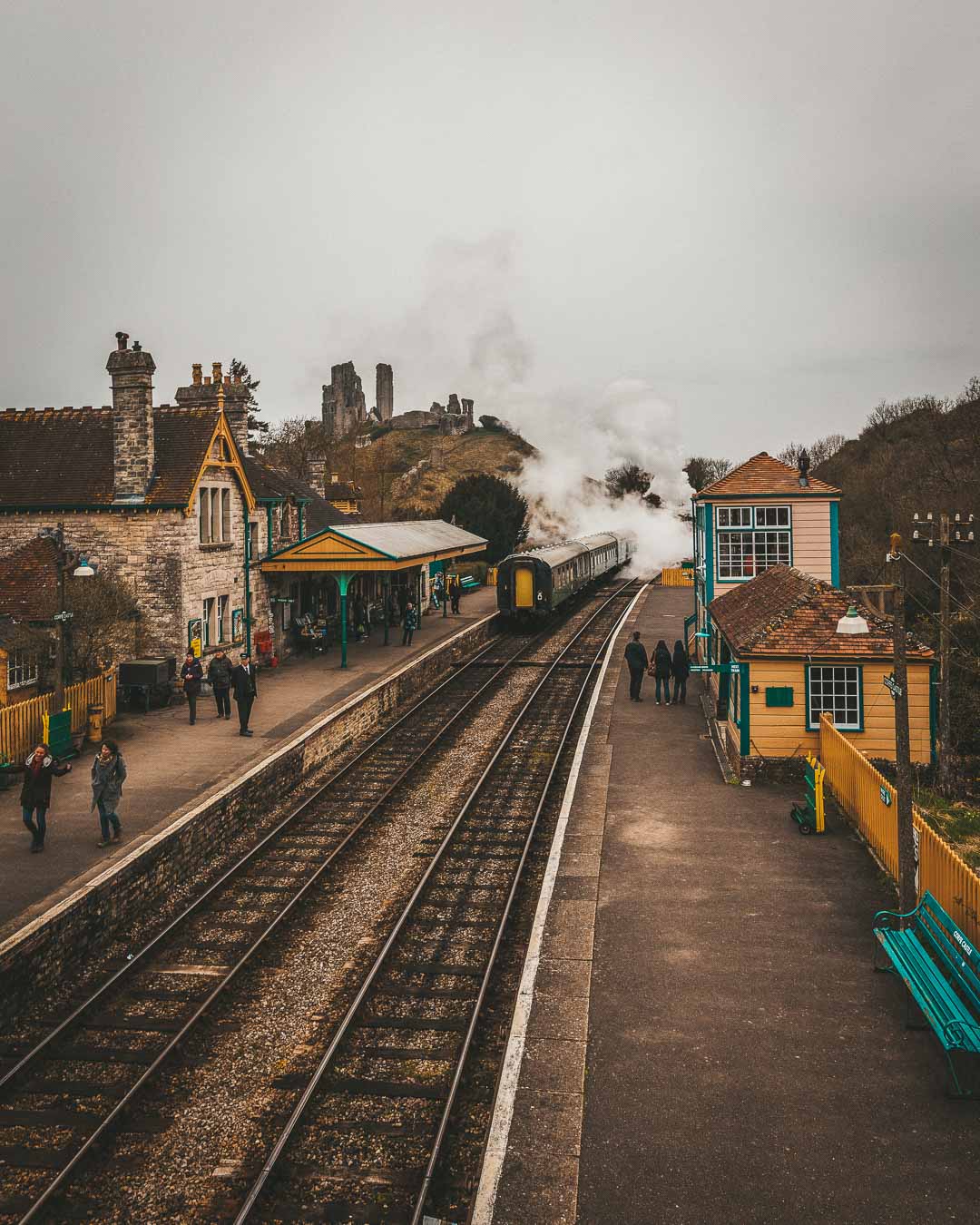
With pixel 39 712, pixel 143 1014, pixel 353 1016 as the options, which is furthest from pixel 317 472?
pixel 353 1016

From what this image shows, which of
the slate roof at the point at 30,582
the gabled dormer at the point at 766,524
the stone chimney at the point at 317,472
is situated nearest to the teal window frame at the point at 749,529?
the gabled dormer at the point at 766,524

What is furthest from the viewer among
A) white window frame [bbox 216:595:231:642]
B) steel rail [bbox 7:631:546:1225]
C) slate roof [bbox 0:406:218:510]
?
white window frame [bbox 216:595:231:642]

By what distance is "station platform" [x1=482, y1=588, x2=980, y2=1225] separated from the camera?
256 inches

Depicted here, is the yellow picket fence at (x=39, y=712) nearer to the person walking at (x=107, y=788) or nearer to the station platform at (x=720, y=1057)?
the person walking at (x=107, y=788)

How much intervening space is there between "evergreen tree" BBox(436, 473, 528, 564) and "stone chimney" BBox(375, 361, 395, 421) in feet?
340

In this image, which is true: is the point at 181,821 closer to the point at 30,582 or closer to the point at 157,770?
the point at 157,770

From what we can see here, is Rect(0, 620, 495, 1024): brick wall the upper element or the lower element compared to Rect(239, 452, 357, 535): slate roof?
lower

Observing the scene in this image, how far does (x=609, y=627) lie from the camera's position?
1527 inches

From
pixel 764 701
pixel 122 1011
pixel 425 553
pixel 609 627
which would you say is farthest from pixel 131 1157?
pixel 609 627

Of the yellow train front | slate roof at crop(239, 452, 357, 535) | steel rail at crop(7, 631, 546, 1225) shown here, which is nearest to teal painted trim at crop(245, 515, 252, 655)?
slate roof at crop(239, 452, 357, 535)

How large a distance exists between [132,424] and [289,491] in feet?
30.6

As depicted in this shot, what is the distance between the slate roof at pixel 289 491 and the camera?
1166 inches

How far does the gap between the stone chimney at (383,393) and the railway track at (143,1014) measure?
149 meters

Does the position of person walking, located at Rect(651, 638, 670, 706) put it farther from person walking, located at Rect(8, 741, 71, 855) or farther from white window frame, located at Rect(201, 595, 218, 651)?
person walking, located at Rect(8, 741, 71, 855)
